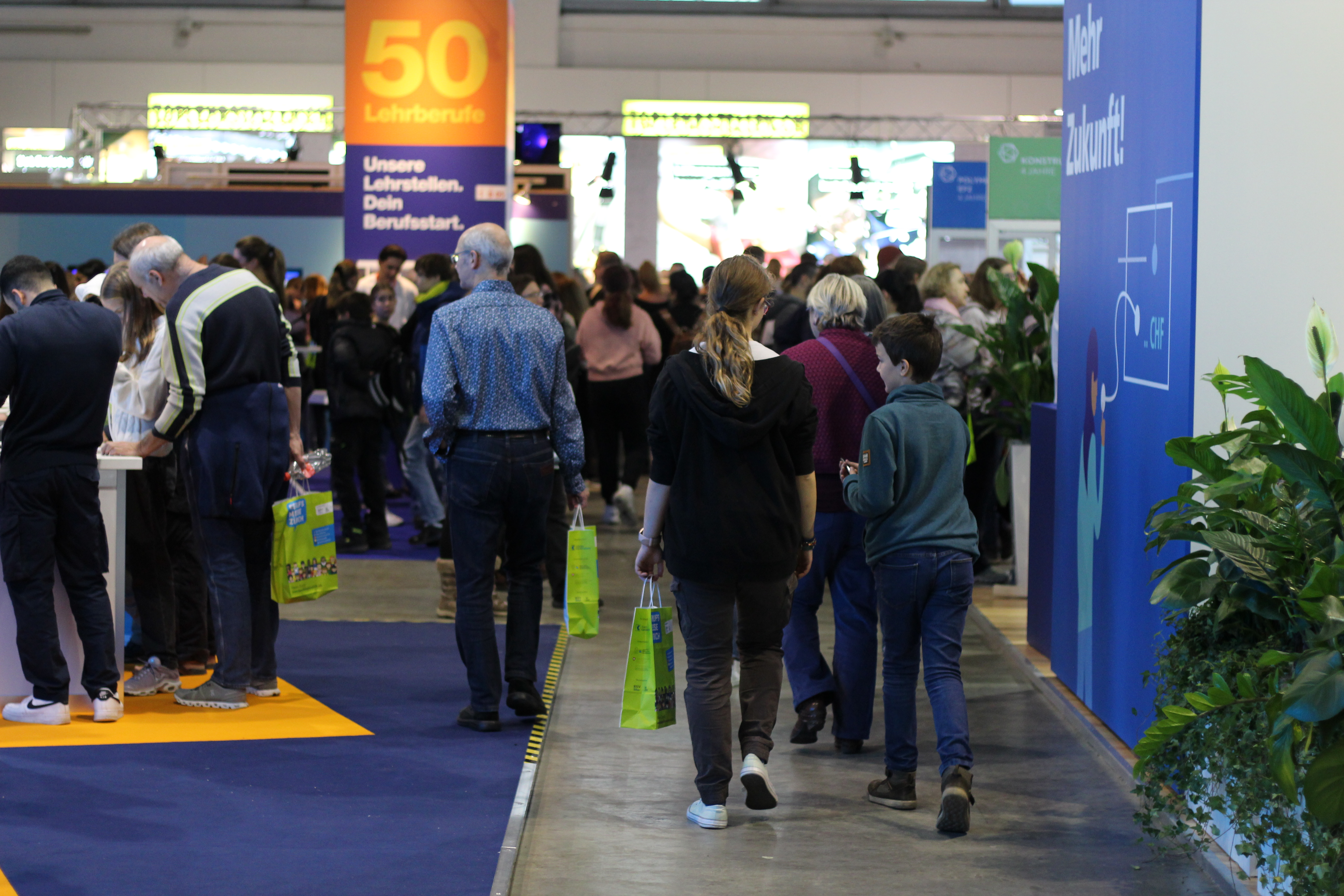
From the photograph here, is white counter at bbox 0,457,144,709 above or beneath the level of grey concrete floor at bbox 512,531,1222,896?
above

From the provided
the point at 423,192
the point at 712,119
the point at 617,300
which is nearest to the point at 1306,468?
the point at 617,300

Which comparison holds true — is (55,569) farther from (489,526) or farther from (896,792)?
(896,792)

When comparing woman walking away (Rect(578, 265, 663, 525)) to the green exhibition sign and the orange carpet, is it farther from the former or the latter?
the orange carpet

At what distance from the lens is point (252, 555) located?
16.5 ft

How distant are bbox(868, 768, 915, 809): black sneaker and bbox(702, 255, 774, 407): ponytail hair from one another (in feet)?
3.85

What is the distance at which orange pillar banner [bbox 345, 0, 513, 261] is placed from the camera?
9.77 metres

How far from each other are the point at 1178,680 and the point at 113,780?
114 inches

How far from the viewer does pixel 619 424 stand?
29.6 feet

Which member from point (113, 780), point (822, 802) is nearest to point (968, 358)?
point (822, 802)

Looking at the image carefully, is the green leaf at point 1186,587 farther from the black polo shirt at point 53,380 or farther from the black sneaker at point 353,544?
the black sneaker at point 353,544

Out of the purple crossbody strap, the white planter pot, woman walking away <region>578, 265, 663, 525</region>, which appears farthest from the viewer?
woman walking away <region>578, 265, 663, 525</region>

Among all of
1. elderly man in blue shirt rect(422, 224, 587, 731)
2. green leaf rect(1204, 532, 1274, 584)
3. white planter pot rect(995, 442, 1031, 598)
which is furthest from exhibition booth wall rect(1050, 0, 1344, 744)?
elderly man in blue shirt rect(422, 224, 587, 731)

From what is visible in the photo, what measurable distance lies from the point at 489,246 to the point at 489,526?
2.91 feet

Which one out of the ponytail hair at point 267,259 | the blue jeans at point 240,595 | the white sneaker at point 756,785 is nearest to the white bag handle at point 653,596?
the white sneaker at point 756,785
